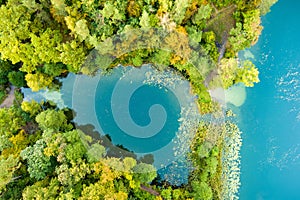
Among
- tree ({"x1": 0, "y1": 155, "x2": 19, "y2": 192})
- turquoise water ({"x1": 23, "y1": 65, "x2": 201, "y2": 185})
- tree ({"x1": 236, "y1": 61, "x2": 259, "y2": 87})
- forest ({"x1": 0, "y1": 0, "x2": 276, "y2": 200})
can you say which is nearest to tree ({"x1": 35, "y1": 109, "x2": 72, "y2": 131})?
forest ({"x1": 0, "y1": 0, "x2": 276, "y2": 200})

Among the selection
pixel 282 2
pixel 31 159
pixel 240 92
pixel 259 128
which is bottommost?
pixel 31 159

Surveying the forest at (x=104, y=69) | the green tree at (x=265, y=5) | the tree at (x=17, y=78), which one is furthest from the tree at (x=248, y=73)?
the tree at (x=17, y=78)

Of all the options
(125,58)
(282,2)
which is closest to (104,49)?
(125,58)

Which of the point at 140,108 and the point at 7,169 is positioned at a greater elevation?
the point at 140,108

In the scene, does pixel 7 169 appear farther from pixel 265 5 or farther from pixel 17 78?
pixel 265 5

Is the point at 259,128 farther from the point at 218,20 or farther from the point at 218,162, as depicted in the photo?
the point at 218,20

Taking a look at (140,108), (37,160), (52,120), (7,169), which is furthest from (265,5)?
(7,169)

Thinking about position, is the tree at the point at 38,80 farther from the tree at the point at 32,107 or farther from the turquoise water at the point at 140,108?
the turquoise water at the point at 140,108
